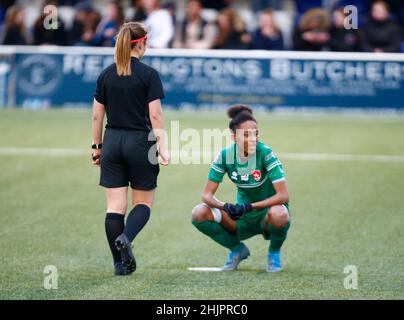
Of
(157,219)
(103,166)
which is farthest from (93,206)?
(103,166)

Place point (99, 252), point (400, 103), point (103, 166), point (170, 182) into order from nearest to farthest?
point (103, 166), point (99, 252), point (170, 182), point (400, 103)

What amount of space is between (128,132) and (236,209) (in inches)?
39.2

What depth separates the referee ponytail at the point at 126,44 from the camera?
744cm

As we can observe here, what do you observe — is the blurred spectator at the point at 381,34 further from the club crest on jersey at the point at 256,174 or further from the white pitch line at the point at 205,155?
the club crest on jersey at the point at 256,174

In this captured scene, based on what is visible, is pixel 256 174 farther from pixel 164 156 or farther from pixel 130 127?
pixel 130 127

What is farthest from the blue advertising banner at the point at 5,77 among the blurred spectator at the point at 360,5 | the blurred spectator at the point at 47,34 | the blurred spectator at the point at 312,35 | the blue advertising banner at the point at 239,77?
the blurred spectator at the point at 360,5

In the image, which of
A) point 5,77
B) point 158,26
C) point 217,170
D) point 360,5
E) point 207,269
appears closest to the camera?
point 217,170

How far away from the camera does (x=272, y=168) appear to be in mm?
7828

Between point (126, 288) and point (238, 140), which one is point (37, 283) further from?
point (238, 140)

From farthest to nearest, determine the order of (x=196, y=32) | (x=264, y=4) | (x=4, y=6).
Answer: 1. (x=4, y=6)
2. (x=264, y=4)
3. (x=196, y=32)

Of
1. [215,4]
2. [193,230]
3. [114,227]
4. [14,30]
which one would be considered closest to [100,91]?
[114,227]

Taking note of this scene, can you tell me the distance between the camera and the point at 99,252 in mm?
8852
